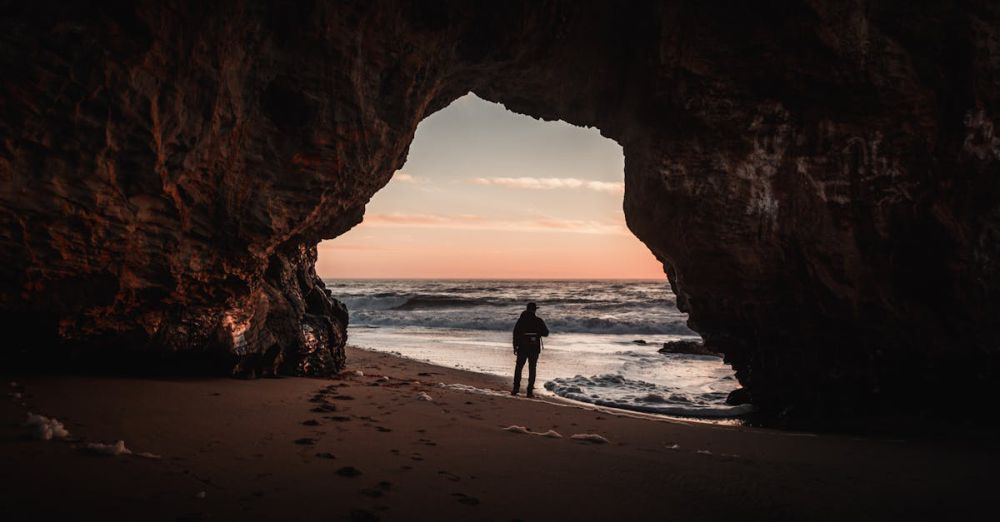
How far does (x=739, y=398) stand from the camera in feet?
30.6

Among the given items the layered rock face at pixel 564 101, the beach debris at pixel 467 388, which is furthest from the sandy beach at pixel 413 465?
the beach debris at pixel 467 388

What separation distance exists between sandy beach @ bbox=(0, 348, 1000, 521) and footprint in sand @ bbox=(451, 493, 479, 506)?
0.06ft

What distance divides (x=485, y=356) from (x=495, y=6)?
10165 millimetres

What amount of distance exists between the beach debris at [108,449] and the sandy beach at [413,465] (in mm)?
66

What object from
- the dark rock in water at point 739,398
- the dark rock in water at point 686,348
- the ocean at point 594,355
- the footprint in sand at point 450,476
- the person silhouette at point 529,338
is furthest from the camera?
the dark rock in water at point 686,348

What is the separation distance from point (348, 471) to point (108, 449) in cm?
134

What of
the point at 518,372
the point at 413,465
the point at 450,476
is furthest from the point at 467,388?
the point at 450,476

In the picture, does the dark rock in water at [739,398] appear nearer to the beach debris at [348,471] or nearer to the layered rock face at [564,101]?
the layered rock face at [564,101]

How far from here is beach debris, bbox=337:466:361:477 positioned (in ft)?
11.4

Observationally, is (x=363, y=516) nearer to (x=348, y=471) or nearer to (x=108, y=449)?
(x=348, y=471)

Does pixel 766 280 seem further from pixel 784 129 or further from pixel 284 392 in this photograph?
pixel 284 392

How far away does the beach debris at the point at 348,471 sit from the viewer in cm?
346

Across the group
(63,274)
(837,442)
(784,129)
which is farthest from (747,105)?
(63,274)

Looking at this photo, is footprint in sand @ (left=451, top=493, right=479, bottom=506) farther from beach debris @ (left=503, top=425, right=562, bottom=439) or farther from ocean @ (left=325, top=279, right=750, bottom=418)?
ocean @ (left=325, top=279, right=750, bottom=418)
